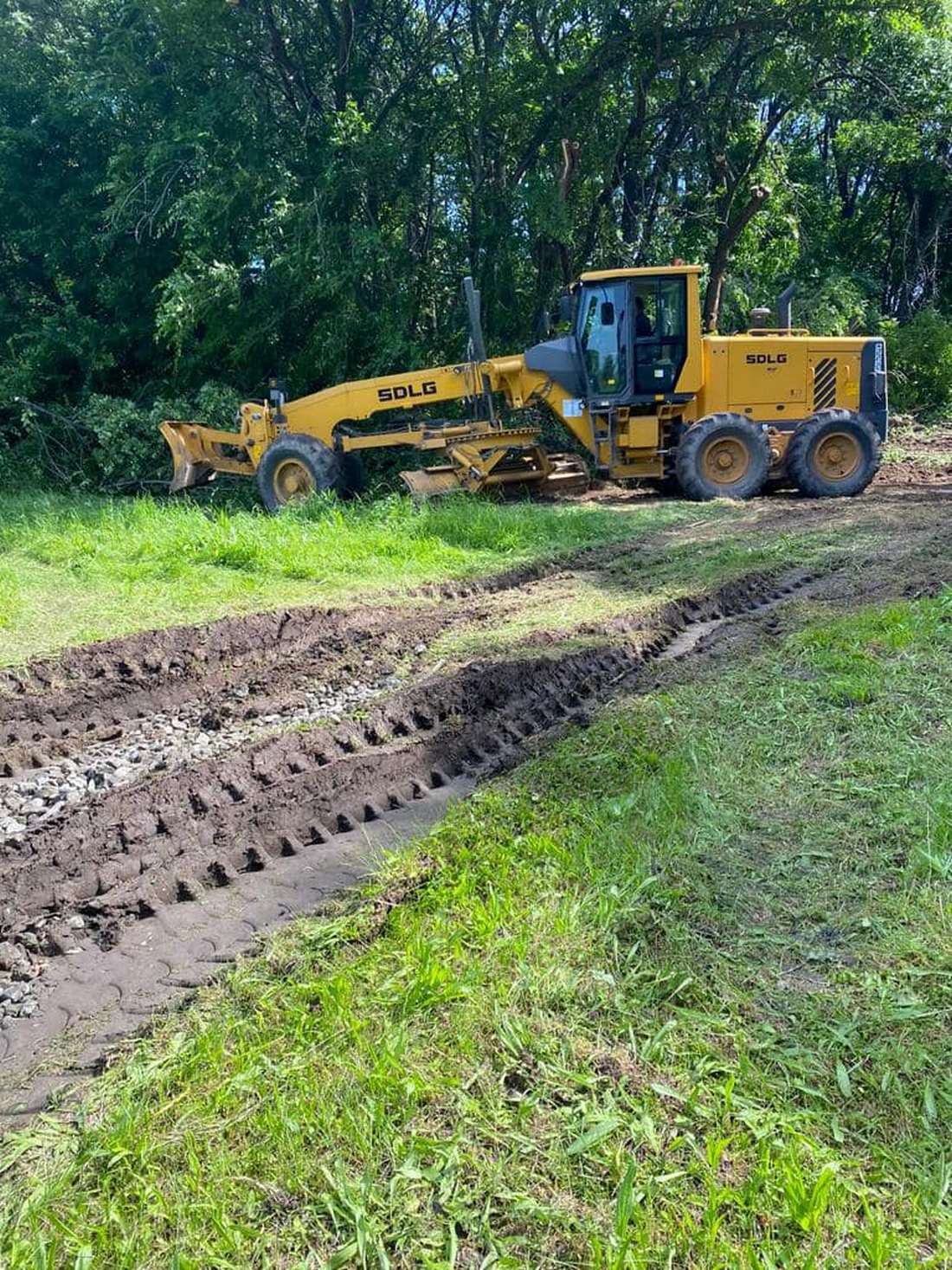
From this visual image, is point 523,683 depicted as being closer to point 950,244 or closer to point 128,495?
point 128,495

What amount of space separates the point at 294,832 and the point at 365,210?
12.5 metres

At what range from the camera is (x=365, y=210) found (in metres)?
13.7

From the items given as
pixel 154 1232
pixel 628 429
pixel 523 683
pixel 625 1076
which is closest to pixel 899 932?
pixel 625 1076

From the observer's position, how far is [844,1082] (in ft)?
6.73

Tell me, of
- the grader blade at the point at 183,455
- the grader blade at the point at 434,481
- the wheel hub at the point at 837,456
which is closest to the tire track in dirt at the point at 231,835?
the grader blade at the point at 434,481

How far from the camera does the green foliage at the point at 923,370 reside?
1791 cm

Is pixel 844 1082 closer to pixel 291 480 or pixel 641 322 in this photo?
pixel 641 322

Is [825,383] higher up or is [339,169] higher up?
[339,169]

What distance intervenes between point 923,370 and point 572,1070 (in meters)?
19.2

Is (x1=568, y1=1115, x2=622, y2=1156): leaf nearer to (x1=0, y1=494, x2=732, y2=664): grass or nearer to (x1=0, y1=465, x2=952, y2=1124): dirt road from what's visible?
(x1=0, y1=465, x2=952, y2=1124): dirt road

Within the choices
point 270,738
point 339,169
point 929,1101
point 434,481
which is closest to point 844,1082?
point 929,1101

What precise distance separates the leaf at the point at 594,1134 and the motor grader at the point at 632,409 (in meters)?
9.16

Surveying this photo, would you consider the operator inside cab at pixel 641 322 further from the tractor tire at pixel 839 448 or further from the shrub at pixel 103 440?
the shrub at pixel 103 440

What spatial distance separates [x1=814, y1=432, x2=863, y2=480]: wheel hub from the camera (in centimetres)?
1086
